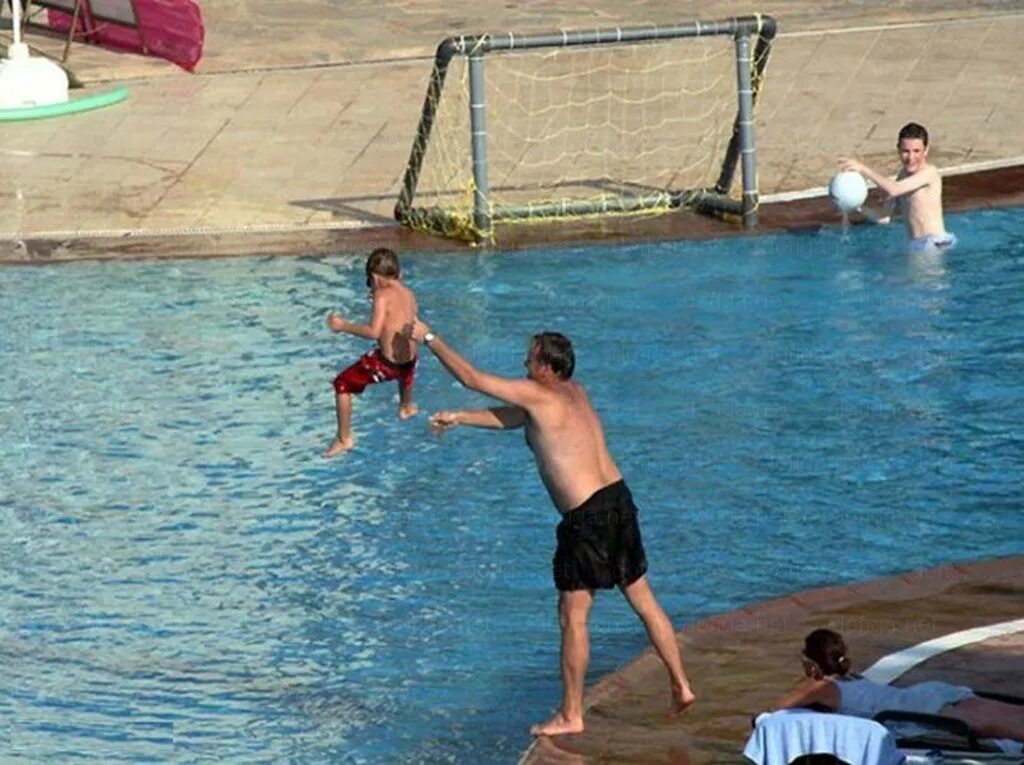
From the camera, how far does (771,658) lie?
1247 cm

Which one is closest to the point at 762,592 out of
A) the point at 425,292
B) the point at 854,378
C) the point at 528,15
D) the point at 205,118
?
the point at 854,378

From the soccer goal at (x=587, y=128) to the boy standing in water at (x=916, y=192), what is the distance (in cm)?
152

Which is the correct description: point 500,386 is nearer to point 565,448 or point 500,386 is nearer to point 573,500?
point 565,448

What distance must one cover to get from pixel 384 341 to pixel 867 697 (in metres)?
4.94

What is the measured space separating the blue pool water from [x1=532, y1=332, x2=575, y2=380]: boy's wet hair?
1.86 metres

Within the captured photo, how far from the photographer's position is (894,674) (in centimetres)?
1189

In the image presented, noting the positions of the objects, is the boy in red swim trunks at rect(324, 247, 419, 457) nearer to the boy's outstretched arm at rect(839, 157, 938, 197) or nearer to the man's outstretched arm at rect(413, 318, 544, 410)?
the man's outstretched arm at rect(413, 318, 544, 410)

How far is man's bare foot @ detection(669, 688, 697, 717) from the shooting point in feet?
38.6

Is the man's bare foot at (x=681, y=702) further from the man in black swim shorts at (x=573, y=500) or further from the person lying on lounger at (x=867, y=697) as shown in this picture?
the person lying on lounger at (x=867, y=697)

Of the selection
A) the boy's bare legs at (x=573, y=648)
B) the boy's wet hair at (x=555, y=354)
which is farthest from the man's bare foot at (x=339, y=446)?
the boy's bare legs at (x=573, y=648)

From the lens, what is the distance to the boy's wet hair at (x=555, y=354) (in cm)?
1159

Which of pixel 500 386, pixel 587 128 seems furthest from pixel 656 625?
pixel 587 128

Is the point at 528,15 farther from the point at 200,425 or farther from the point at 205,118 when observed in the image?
the point at 200,425

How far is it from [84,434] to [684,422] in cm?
413
